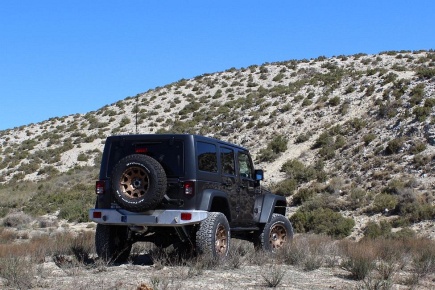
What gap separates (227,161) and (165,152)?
1.64 meters

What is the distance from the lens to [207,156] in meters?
10.7

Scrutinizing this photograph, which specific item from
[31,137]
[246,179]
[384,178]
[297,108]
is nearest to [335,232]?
[384,178]

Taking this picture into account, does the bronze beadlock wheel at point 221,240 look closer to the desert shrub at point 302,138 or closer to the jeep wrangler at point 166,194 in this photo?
the jeep wrangler at point 166,194

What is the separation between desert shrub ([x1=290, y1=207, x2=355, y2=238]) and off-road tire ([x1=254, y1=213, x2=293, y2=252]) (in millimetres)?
7369

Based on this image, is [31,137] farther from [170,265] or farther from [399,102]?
[170,265]

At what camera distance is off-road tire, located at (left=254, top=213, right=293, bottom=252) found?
12.4 m

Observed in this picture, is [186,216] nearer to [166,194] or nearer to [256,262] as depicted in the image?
[166,194]

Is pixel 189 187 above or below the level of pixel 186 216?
above

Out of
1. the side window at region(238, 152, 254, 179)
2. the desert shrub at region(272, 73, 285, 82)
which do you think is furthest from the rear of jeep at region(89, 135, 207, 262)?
the desert shrub at region(272, 73, 285, 82)

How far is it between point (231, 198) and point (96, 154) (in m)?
33.6

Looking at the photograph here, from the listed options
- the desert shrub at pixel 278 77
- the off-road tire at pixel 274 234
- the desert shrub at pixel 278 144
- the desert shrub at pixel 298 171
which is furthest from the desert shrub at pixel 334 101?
the off-road tire at pixel 274 234

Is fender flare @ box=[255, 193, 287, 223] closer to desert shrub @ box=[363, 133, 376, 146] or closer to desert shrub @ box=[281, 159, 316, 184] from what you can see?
desert shrub @ box=[281, 159, 316, 184]

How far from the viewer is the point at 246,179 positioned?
12.1m

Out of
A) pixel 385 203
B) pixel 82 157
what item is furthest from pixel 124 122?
pixel 385 203
